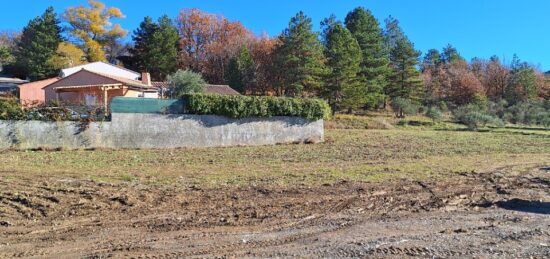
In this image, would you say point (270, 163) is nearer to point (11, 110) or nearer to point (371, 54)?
point (11, 110)

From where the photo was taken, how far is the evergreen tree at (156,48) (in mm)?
48438

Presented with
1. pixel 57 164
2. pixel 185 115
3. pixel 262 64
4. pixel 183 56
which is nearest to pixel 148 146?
pixel 185 115

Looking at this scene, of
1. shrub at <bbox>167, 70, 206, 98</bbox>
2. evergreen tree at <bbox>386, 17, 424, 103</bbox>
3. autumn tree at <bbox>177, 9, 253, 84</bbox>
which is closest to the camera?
shrub at <bbox>167, 70, 206, 98</bbox>

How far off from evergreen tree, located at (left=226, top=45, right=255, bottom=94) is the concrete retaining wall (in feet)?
84.3

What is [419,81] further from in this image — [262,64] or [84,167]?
[84,167]

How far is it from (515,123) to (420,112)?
8.99 metres

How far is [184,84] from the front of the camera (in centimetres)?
3141

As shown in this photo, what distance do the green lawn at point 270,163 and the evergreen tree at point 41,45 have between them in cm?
3711

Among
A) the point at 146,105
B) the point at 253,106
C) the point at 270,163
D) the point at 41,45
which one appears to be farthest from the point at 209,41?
the point at 270,163

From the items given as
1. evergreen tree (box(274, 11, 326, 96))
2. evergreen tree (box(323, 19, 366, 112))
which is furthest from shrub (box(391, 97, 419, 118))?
evergreen tree (box(274, 11, 326, 96))

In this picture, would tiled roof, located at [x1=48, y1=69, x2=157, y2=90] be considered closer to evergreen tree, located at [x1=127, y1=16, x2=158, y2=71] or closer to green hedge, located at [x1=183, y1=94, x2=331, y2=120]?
green hedge, located at [x1=183, y1=94, x2=331, y2=120]

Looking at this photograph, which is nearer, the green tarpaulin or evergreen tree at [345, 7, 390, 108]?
the green tarpaulin

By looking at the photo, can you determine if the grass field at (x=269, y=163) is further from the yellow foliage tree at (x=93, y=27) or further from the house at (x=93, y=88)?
the yellow foliage tree at (x=93, y=27)

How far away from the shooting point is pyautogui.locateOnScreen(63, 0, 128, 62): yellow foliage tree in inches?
2132
